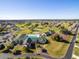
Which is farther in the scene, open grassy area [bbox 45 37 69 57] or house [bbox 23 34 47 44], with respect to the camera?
house [bbox 23 34 47 44]

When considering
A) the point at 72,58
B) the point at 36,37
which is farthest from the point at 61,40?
the point at 72,58

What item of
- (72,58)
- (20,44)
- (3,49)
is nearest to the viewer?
(72,58)

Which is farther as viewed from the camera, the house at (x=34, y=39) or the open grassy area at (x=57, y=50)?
the house at (x=34, y=39)

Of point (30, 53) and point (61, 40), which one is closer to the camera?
point (30, 53)

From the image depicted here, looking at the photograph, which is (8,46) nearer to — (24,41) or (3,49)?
(3,49)

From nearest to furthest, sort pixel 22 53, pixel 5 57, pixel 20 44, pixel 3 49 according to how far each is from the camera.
→ pixel 5 57 < pixel 22 53 < pixel 3 49 < pixel 20 44

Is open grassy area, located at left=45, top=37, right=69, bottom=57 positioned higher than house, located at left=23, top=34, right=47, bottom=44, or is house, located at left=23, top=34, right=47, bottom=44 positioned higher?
house, located at left=23, top=34, right=47, bottom=44

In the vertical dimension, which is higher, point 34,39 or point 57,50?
point 34,39

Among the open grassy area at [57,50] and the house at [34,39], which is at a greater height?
the house at [34,39]

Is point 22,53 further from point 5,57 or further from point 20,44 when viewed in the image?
point 20,44

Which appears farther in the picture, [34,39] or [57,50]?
[34,39]
